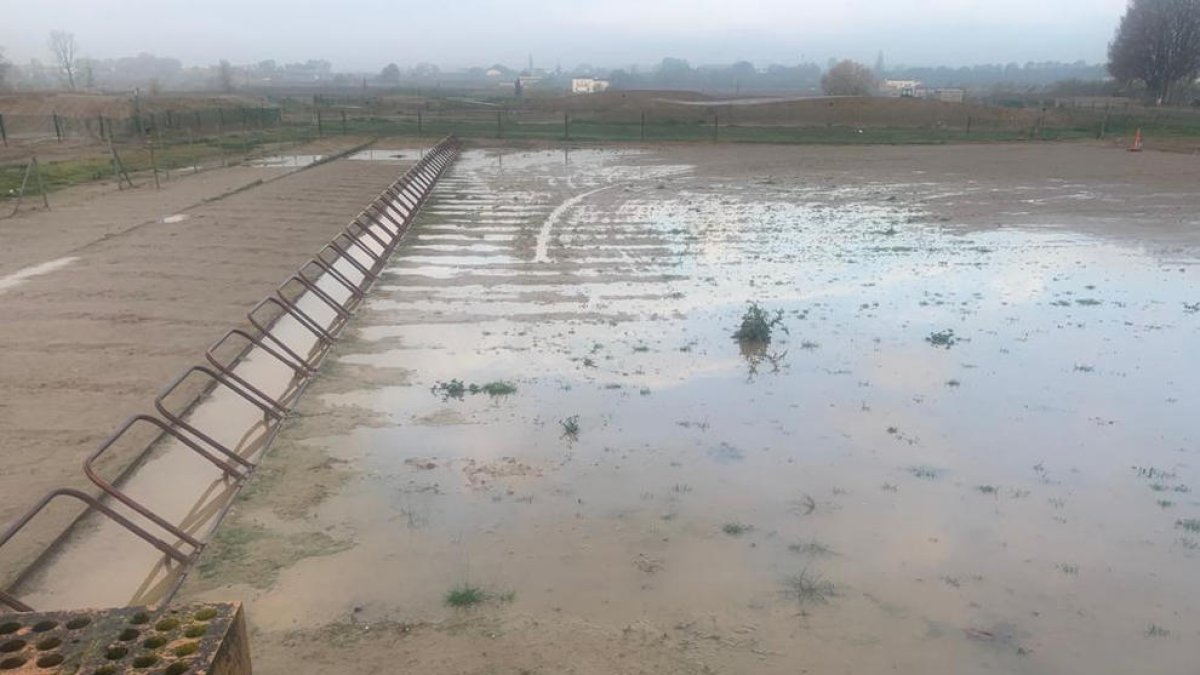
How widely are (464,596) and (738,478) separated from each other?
2.46m

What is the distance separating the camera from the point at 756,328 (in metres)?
9.64

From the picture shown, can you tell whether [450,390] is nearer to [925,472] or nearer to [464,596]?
[464,596]

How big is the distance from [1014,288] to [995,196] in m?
11.3

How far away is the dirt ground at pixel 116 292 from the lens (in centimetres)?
698

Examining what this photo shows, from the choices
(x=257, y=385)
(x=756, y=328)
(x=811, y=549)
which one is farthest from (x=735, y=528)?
(x=257, y=385)

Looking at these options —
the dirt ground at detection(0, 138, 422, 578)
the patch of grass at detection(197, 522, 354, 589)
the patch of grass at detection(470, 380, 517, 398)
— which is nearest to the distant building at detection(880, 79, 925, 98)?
the dirt ground at detection(0, 138, 422, 578)

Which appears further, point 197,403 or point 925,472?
point 197,403

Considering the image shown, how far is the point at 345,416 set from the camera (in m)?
7.55

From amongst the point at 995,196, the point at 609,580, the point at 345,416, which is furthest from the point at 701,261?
the point at 995,196

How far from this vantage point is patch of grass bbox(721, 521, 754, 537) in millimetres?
5617

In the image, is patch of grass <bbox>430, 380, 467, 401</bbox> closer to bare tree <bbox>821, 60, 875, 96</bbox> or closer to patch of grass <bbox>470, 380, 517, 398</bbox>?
patch of grass <bbox>470, 380, 517, 398</bbox>

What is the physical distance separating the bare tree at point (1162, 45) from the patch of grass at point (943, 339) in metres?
79.0

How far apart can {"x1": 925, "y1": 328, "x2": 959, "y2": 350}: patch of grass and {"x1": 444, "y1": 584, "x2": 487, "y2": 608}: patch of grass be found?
21.4 feet

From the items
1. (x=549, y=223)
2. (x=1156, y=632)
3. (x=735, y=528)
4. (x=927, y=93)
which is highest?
(x=927, y=93)
